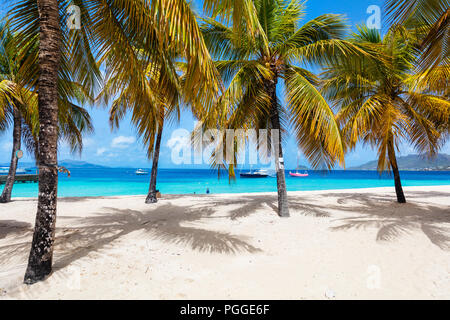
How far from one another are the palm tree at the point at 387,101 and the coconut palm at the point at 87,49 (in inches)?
186

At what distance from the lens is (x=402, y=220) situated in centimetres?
620

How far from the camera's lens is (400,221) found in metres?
6.09

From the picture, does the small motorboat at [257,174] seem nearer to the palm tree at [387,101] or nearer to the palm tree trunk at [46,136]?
Answer: the palm tree at [387,101]

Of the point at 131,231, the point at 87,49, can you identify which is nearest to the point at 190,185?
the point at 131,231

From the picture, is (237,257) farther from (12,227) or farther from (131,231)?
(12,227)

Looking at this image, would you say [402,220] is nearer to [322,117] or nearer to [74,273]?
[322,117]

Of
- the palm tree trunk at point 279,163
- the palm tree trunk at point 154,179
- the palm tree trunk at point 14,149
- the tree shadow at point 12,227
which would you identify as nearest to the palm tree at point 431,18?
the palm tree trunk at point 279,163

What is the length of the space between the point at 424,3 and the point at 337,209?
5.92 m

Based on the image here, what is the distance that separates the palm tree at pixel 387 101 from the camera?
6.71 meters

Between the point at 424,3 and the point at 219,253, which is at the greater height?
the point at 424,3

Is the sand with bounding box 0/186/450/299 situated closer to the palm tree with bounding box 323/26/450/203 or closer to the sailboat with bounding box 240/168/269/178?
the palm tree with bounding box 323/26/450/203

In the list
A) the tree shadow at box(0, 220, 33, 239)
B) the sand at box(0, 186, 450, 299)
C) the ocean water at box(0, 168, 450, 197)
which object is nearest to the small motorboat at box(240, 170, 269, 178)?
the ocean water at box(0, 168, 450, 197)

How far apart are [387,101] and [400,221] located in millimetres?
3512
